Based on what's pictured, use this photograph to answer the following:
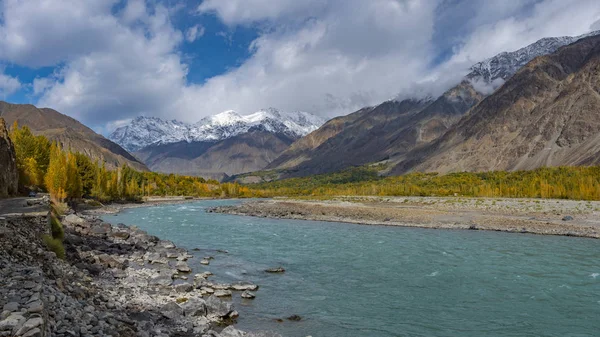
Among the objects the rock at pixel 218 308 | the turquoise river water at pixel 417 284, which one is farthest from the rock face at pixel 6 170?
the rock at pixel 218 308

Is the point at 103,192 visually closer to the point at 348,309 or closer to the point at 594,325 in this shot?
the point at 348,309

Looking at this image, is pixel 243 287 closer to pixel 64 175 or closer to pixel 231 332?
pixel 231 332

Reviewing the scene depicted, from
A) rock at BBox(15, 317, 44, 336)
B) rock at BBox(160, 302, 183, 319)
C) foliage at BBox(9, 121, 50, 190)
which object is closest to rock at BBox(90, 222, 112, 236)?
rock at BBox(160, 302, 183, 319)

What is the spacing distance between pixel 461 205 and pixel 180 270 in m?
62.3

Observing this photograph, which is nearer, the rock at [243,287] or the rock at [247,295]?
the rock at [247,295]

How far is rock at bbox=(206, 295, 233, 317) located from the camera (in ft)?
51.9

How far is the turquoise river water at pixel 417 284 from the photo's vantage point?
50.9ft

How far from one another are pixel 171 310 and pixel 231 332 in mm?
3169

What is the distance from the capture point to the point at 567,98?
580ft

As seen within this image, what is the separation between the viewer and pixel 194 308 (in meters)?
15.6

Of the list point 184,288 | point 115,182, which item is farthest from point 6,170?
point 115,182

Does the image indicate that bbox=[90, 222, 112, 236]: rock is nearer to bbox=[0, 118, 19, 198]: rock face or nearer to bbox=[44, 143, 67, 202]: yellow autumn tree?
bbox=[0, 118, 19, 198]: rock face

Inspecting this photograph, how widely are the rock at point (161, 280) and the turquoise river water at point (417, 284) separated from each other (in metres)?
2.91

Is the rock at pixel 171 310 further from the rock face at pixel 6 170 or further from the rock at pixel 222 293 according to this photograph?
the rock face at pixel 6 170
